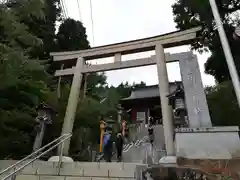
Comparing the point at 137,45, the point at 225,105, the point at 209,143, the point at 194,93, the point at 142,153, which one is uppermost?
the point at 137,45

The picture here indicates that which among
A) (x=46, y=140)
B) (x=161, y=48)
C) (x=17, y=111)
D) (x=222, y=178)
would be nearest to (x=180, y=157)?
(x=222, y=178)

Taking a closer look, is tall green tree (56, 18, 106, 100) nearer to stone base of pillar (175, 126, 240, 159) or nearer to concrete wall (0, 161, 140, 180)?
concrete wall (0, 161, 140, 180)

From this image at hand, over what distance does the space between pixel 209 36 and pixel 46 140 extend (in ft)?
34.6

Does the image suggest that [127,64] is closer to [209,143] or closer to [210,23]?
[209,143]

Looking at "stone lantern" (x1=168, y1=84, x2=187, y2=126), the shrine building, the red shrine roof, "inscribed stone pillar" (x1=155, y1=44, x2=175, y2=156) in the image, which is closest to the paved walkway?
"inscribed stone pillar" (x1=155, y1=44, x2=175, y2=156)

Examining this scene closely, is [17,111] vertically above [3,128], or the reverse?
[17,111]

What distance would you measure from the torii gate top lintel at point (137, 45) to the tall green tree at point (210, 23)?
449 centimetres

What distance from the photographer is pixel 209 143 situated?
6031 mm

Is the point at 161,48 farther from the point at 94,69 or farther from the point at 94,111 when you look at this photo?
the point at 94,111

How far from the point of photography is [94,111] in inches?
471

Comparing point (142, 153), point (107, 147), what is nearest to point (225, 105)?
point (142, 153)

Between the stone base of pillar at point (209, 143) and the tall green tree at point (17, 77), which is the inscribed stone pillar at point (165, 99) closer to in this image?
the stone base of pillar at point (209, 143)

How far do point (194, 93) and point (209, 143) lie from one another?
1.91 m

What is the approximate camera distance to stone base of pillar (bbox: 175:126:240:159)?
5859mm
